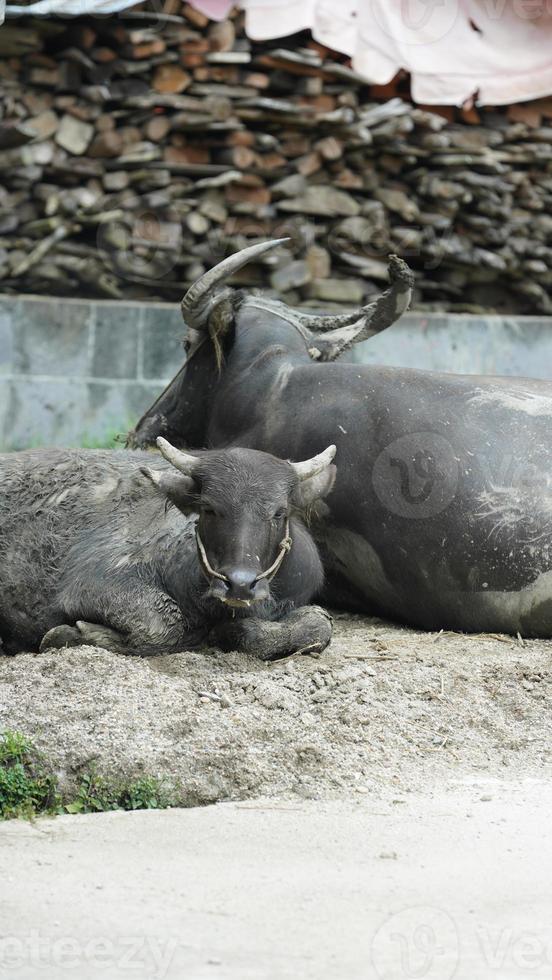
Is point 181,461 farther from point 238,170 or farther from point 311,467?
point 238,170

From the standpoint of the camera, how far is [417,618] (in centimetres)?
615

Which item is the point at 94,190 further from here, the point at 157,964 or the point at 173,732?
the point at 157,964

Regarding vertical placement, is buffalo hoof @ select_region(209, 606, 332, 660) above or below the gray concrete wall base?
above

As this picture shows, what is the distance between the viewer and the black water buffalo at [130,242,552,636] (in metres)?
5.87

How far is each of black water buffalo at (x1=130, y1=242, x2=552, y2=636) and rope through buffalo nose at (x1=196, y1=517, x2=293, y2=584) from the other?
3.40 feet

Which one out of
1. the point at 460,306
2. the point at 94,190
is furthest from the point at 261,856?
the point at 460,306

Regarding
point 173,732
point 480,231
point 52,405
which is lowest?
point 52,405

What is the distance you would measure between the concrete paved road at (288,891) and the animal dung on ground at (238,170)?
7.16 m

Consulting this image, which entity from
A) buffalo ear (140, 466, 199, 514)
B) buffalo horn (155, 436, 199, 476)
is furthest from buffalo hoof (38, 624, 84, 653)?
buffalo horn (155, 436, 199, 476)

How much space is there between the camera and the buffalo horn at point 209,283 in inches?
266

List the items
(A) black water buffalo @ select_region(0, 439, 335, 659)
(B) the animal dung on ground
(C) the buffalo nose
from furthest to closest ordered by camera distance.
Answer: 1. (B) the animal dung on ground
2. (A) black water buffalo @ select_region(0, 439, 335, 659)
3. (C) the buffalo nose

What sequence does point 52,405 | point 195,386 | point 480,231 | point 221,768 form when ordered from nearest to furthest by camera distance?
1. point 221,768
2. point 195,386
3. point 52,405
4. point 480,231

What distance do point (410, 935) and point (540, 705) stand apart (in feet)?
6.48

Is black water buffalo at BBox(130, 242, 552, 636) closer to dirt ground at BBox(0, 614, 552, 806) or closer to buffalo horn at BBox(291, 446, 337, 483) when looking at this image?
dirt ground at BBox(0, 614, 552, 806)
